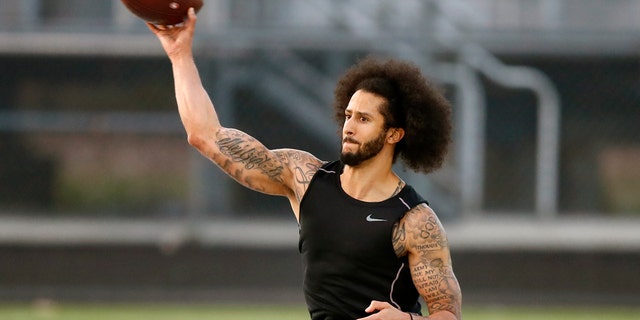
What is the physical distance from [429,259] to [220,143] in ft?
3.25

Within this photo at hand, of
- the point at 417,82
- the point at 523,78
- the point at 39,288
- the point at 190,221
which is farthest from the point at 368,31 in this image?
the point at 417,82

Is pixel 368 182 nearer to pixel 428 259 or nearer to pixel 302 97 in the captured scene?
pixel 428 259

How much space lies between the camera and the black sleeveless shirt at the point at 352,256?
16.0ft

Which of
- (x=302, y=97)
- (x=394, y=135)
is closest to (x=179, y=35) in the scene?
(x=394, y=135)

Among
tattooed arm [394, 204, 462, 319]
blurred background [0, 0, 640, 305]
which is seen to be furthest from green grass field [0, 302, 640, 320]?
tattooed arm [394, 204, 462, 319]

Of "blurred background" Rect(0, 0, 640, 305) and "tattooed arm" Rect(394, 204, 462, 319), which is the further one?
"blurred background" Rect(0, 0, 640, 305)

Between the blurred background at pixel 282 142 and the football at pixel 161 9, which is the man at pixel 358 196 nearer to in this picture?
the football at pixel 161 9

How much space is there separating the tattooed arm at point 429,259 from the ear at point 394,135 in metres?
0.35

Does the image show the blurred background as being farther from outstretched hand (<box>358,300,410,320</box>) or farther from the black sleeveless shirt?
outstretched hand (<box>358,300,410,320</box>)

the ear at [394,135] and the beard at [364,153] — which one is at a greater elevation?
the ear at [394,135]

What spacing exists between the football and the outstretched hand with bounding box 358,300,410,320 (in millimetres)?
1395

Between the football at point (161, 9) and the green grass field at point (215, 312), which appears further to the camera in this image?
the green grass field at point (215, 312)

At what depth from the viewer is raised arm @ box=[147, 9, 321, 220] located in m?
4.94

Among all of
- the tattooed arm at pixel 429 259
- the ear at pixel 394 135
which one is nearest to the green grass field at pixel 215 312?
the ear at pixel 394 135
